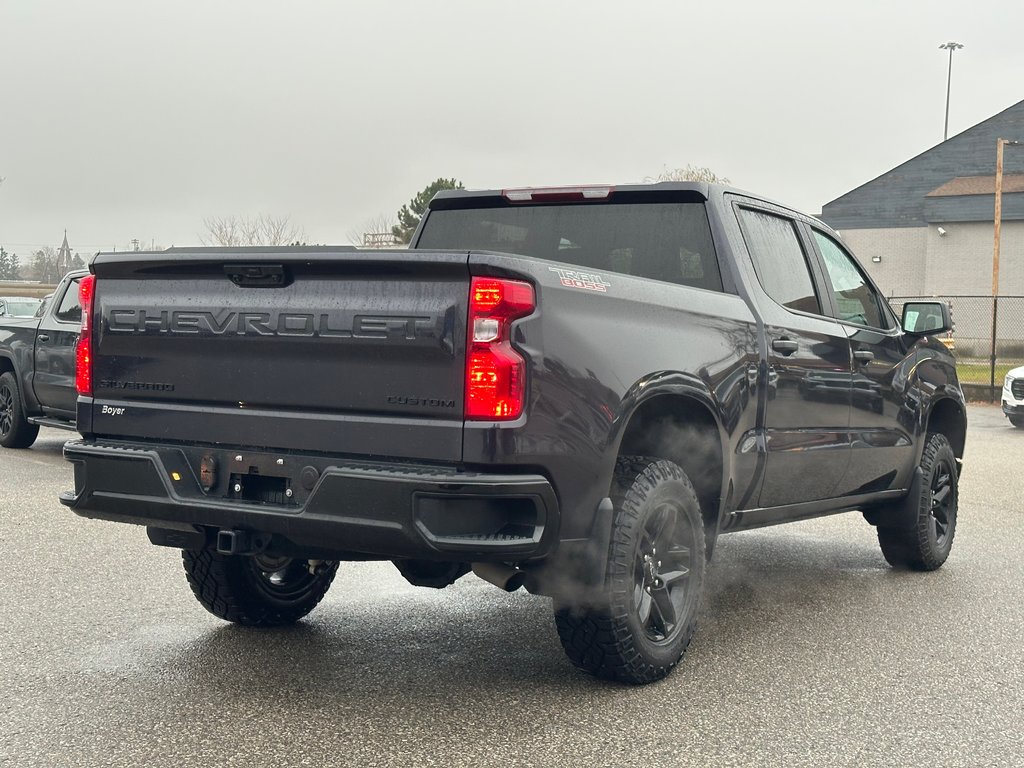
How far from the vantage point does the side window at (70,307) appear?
40.5 feet

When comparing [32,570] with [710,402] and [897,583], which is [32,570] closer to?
[710,402]

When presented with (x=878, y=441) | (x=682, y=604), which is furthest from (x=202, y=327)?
(x=878, y=441)

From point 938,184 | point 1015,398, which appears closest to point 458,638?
point 1015,398

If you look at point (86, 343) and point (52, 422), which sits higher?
point (86, 343)

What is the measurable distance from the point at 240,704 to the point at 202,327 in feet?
4.39

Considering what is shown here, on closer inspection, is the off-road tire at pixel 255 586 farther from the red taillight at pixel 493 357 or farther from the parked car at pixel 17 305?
the parked car at pixel 17 305

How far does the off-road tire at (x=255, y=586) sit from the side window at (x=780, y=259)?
240 centimetres

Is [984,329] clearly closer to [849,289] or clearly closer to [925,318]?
[925,318]

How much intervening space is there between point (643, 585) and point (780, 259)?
2054 millimetres

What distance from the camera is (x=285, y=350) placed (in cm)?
429

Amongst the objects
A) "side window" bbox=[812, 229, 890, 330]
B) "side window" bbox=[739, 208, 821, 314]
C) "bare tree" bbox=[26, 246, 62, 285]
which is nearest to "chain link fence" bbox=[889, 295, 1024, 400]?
"side window" bbox=[812, 229, 890, 330]

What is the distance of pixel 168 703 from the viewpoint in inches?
173

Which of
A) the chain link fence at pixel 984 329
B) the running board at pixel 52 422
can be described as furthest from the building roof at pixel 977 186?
the running board at pixel 52 422

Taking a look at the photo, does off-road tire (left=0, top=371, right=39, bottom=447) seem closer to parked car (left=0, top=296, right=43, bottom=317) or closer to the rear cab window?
the rear cab window
